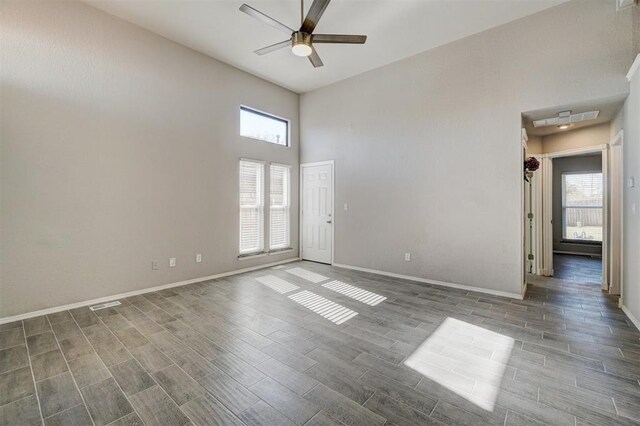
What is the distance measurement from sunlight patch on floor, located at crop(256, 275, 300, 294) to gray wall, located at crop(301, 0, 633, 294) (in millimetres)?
1569

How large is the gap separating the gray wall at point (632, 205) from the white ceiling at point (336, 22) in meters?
1.61

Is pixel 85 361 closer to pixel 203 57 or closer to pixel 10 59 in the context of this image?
pixel 10 59

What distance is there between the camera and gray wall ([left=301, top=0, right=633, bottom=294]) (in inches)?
137

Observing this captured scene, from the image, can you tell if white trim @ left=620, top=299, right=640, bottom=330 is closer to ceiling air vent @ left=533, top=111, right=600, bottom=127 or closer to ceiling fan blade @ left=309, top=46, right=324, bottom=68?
ceiling air vent @ left=533, top=111, right=600, bottom=127

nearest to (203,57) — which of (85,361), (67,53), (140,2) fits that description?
(140,2)

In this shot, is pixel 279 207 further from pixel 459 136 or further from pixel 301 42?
pixel 459 136

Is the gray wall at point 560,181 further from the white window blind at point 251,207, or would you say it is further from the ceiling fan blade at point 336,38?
the white window blind at point 251,207

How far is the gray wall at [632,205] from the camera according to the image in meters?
2.95

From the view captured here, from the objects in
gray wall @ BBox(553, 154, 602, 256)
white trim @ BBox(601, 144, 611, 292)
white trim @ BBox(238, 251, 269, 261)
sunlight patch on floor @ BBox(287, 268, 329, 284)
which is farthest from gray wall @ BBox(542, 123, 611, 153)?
white trim @ BBox(238, 251, 269, 261)

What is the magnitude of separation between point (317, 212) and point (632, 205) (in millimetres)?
4745

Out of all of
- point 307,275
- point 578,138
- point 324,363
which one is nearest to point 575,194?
point 578,138

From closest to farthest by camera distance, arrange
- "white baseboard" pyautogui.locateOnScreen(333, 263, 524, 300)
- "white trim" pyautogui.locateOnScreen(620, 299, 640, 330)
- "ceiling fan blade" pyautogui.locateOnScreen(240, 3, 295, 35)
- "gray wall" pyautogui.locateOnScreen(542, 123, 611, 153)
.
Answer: "ceiling fan blade" pyautogui.locateOnScreen(240, 3, 295, 35)
"white trim" pyautogui.locateOnScreen(620, 299, 640, 330)
"white baseboard" pyautogui.locateOnScreen(333, 263, 524, 300)
"gray wall" pyautogui.locateOnScreen(542, 123, 611, 153)

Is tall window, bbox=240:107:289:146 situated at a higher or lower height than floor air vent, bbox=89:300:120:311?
higher

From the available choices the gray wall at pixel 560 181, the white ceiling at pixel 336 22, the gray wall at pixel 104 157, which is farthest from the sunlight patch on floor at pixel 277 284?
the gray wall at pixel 560 181
